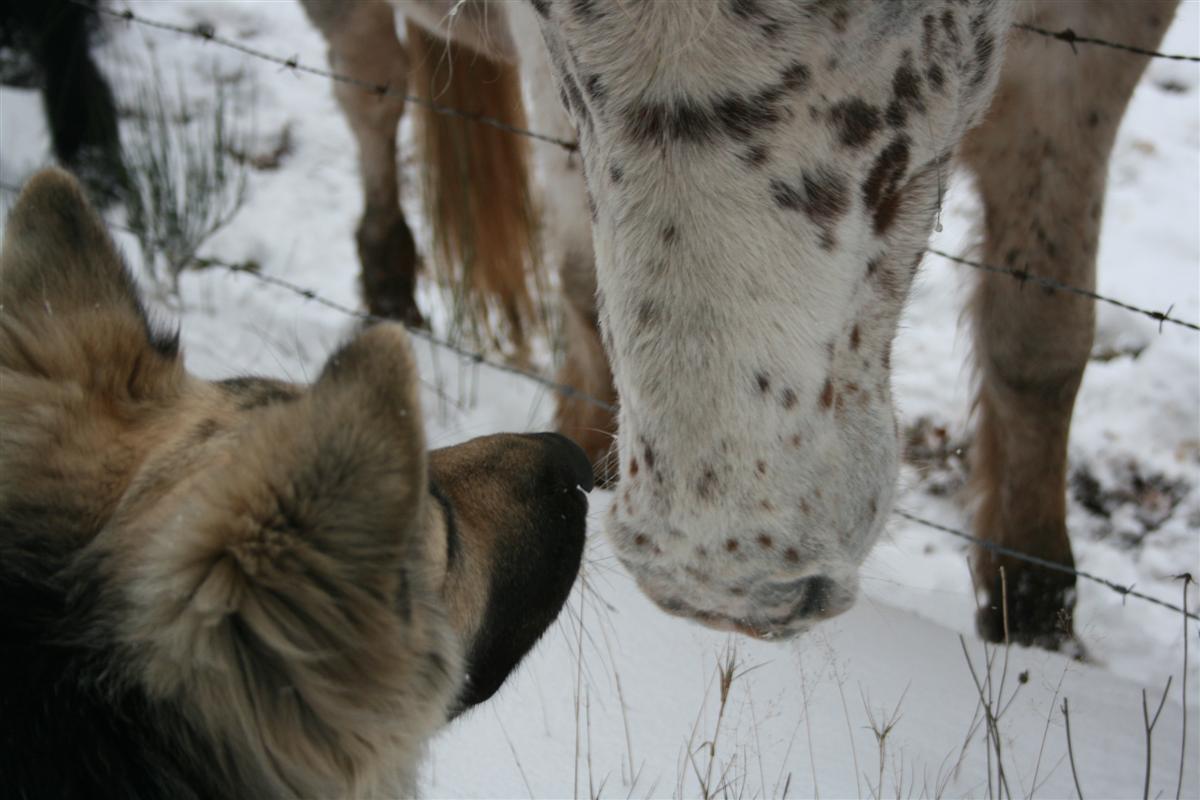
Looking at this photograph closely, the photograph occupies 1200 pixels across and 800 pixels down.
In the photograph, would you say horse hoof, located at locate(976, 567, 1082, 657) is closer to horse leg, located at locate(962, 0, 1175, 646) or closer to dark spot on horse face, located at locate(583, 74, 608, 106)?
horse leg, located at locate(962, 0, 1175, 646)

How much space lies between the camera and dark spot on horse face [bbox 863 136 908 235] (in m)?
1.80

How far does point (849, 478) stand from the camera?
1858mm

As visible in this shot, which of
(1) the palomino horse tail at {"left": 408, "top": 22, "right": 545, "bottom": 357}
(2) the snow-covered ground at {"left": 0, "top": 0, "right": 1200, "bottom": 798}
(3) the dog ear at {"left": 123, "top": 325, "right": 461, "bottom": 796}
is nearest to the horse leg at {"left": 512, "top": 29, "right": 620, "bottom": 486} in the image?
(2) the snow-covered ground at {"left": 0, "top": 0, "right": 1200, "bottom": 798}

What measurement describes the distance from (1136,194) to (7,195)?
5.02 meters

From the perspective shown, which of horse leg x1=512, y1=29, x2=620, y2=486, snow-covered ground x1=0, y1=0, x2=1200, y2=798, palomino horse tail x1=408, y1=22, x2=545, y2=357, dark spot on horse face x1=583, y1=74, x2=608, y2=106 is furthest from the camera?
palomino horse tail x1=408, y1=22, x2=545, y2=357

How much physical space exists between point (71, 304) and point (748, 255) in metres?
1.00

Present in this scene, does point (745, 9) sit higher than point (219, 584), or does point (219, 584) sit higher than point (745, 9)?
point (745, 9)

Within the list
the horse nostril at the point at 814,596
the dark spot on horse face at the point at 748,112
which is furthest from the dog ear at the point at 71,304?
the horse nostril at the point at 814,596

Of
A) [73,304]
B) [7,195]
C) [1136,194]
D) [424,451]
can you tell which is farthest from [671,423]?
[1136,194]

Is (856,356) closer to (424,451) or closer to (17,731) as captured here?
(424,451)

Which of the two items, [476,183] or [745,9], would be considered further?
[476,183]

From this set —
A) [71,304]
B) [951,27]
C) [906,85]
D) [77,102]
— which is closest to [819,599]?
[906,85]

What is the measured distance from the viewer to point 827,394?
1.79m

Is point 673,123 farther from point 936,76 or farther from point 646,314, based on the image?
point 936,76
